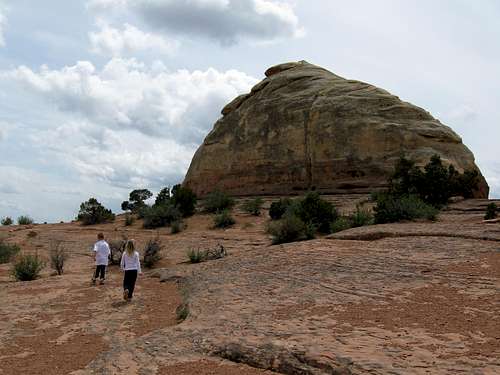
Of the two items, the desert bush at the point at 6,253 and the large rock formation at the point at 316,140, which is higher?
the large rock formation at the point at 316,140

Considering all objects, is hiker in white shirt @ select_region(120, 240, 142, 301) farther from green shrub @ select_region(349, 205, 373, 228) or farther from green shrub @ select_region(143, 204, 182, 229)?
green shrub @ select_region(143, 204, 182, 229)

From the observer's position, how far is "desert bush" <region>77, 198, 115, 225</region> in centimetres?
3250

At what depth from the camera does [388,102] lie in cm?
3105

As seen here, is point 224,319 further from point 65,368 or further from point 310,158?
point 310,158

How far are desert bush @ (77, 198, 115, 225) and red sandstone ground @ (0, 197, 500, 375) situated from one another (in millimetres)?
18349

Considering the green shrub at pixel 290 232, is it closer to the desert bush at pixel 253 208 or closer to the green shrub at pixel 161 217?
the desert bush at pixel 253 208

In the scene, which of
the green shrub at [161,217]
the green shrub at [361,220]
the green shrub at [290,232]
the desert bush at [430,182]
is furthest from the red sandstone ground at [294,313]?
the green shrub at [161,217]

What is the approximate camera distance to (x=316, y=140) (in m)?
31.1

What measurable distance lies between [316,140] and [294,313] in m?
24.5

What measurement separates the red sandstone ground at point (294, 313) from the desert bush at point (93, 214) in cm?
1835

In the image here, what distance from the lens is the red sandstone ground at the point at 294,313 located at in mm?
→ 5301

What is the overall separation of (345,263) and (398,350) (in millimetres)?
5389

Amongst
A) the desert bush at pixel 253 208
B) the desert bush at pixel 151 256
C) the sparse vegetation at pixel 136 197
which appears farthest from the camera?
the sparse vegetation at pixel 136 197

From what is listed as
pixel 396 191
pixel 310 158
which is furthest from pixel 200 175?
pixel 396 191
